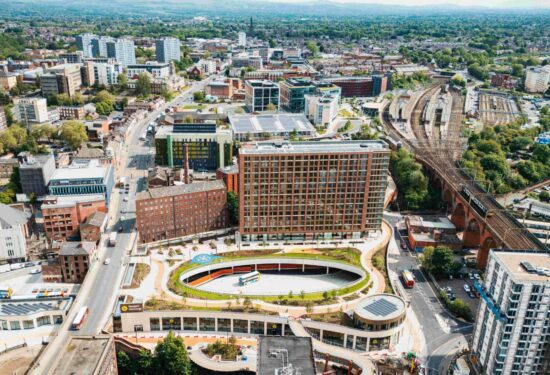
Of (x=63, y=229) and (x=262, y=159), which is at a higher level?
(x=262, y=159)

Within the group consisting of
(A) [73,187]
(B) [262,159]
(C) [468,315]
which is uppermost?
(B) [262,159]

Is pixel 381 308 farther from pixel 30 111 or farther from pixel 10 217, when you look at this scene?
pixel 30 111

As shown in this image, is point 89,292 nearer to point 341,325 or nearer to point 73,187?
point 73,187

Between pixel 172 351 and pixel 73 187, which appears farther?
pixel 73 187

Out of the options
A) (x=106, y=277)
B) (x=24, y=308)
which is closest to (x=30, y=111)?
(x=106, y=277)

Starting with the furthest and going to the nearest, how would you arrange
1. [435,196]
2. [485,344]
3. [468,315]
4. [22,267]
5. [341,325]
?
[435,196] → [22,267] → [468,315] → [341,325] → [485,344]

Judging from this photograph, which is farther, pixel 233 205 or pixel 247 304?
pixel 233 205

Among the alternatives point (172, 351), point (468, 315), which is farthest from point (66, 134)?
point (468, 315)
